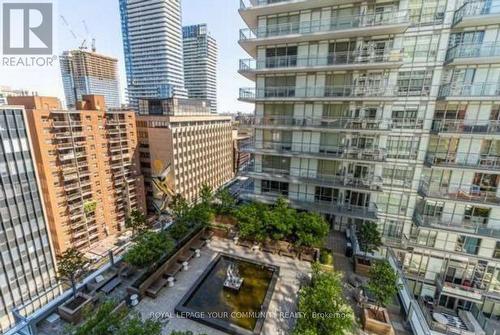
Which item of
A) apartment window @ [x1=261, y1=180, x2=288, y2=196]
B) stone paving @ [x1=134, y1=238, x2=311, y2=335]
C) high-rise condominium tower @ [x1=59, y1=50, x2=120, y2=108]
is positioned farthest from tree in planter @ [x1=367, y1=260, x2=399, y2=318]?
high-rise condominium tower @ [x1=59, y1=50, x2=120, y2=108]

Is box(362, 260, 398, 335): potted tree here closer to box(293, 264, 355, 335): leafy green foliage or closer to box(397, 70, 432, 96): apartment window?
box(293, 264, 355, 335): leafy green foliage

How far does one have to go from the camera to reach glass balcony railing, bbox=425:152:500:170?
55.3 ft

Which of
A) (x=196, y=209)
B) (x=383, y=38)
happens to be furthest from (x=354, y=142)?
(x=196, y=209)

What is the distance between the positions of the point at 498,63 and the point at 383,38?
7.99m

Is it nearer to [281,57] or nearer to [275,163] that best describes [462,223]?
[275,163]

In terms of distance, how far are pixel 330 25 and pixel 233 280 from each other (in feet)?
67.6

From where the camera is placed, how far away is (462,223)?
18.4m

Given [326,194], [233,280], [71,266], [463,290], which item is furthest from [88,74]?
[463,290]

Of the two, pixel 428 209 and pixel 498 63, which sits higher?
pixel 498 63

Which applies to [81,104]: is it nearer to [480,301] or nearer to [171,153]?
[171,153]

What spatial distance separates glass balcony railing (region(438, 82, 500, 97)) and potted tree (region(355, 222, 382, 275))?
1177 cm

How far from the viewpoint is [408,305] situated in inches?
478

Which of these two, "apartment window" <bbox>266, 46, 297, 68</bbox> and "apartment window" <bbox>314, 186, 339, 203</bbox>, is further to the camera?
"apartment window" <bbox>314, 186, 339, 203</bbox>

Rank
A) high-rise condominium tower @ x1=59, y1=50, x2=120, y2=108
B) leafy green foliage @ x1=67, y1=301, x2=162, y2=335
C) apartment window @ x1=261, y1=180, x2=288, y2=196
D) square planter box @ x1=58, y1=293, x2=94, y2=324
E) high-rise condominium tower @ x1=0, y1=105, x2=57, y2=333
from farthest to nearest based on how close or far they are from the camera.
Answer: high-rise condominium tower @ x1=59, y1=50, x2=120, y2=108 → high-rise condominium tower @ x1=0, y1=105, x2=57, y2=333 → apartment window @ x1=261, y1=180, x2=288, y2=196 → square planter box @ x1=58, y1=293, x2=94, y2=324 → leafy green foliage @ x1=67, y1=301, x2=162, y2=335
